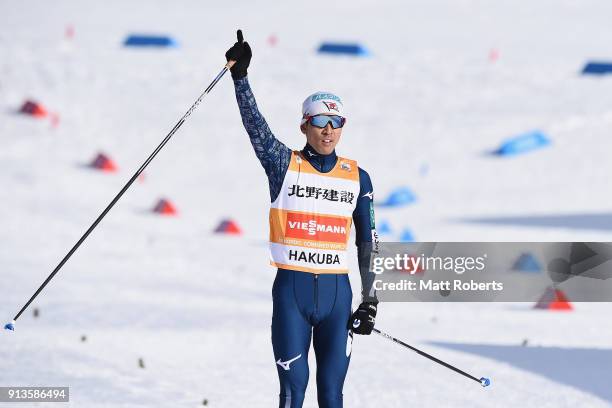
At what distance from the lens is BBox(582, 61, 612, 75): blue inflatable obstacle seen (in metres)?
26.3

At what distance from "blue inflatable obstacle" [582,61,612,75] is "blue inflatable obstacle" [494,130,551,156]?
12.7 feet

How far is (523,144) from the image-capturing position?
23.0m

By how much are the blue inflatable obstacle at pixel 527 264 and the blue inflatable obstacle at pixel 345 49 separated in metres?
12.9

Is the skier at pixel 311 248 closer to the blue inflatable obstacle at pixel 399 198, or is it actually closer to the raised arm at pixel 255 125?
the raised arm at pixel 255 125

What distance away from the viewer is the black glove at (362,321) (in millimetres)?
6289

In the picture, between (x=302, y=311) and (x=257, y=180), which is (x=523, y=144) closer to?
(x=257, y=180)

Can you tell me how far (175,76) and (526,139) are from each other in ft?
26.3

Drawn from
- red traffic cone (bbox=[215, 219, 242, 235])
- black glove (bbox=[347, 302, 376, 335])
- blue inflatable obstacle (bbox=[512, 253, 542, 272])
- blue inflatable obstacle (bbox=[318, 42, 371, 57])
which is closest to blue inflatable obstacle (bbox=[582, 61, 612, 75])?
blue inflatable obstacle (bbox=[318, 42, 371, 57])

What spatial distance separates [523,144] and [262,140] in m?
17.3

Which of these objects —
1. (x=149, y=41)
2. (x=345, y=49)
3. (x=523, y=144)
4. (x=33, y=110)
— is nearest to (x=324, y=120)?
(x=523, y=144)

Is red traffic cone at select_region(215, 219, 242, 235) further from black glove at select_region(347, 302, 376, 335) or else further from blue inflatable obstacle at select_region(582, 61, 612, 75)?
black glove at select_region(347, 302, 376, 335)

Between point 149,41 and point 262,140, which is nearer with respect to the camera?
point 262,140

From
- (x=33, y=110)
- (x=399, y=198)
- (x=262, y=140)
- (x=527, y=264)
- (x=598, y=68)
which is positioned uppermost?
(x=598, y=68)

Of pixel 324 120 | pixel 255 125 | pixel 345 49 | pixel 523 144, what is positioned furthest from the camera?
pixel 345 49
